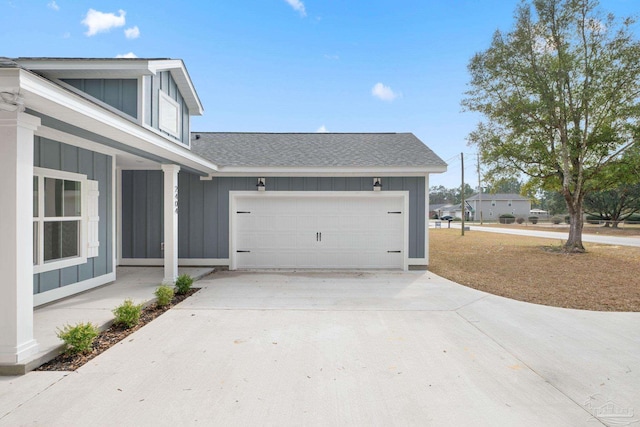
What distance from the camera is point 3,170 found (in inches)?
115

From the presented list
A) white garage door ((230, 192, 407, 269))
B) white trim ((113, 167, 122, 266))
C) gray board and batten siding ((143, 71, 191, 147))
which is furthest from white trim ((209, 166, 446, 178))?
white trim ((113, 167, 122, 266))

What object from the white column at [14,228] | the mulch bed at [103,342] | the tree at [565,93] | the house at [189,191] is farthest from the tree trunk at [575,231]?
the white column at [14,228]

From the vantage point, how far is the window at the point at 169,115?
23.5 ft

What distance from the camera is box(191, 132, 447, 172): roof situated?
8375mm

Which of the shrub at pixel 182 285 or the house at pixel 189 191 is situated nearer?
the house at pixel 189 191

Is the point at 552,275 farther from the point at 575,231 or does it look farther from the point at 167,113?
the point at 167,113

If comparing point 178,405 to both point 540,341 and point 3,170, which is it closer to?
point 3,170

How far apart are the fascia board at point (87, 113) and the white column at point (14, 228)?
259mm

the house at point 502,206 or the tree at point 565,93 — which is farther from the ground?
the tree at point 565,93

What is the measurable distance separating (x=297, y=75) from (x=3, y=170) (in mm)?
13304

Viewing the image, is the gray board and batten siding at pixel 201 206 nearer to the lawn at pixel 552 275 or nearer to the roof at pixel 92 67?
the lawn at pixel 552 275

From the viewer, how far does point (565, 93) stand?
492 inches

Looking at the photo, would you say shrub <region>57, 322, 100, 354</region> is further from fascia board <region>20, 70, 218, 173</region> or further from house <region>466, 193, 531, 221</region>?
house <region>466, 193, 531, 221</region>

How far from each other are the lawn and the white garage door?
1775 millimetres
